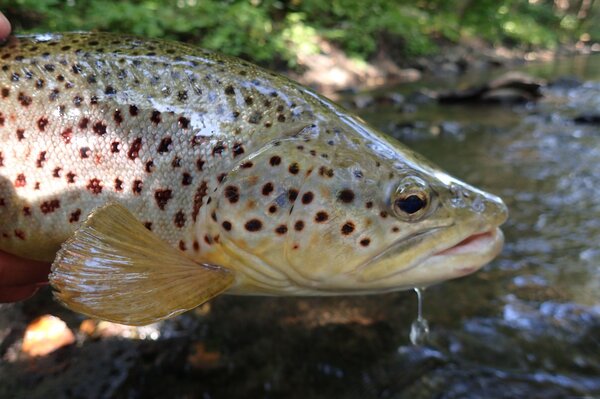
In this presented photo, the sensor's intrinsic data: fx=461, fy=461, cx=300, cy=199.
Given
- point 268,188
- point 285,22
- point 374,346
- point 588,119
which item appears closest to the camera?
point 268,188

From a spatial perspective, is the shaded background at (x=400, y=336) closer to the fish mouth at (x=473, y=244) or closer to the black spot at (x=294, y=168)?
the fish mouth at (x=473, y=244)

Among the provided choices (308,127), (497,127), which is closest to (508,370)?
(308,127)

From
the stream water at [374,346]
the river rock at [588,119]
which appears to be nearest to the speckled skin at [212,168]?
the stream water at [374,346]

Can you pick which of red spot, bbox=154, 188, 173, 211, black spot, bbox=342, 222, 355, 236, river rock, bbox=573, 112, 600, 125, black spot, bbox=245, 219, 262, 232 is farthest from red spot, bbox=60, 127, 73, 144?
river rock, bbox=573, 112, 600, 125

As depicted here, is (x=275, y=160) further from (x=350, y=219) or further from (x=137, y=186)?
(x=137, y=186)

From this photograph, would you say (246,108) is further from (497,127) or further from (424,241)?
(497,127)

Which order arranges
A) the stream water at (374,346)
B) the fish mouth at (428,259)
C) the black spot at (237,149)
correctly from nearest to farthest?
1. the fish mouth at (428,259)
2. the black spot at (237,149)
3. the stream water at (374,346)

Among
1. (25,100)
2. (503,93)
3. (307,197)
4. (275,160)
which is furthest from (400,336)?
(503,93)
